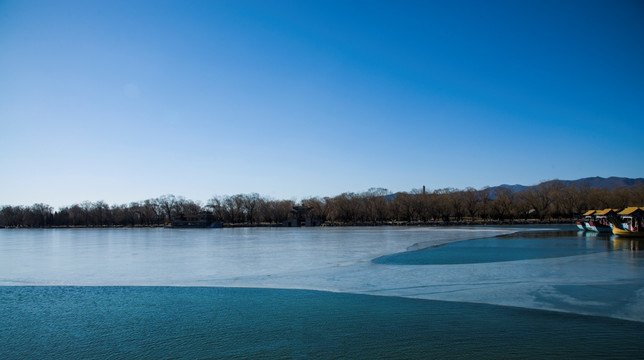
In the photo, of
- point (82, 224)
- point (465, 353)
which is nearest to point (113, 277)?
point (465, 353)

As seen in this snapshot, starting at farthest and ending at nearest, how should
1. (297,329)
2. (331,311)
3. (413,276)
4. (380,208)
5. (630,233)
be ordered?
1. (380,208)
2. (630,233)
3. (413,276)
4. (331,311)
5. (297,329)

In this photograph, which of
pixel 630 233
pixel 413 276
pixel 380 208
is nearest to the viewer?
pixel 413 276

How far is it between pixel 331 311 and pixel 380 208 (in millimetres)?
78700

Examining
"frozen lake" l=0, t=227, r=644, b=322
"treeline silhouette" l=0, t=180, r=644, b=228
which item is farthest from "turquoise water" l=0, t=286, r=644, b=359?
"treeline silhouette" l=0, t=180, r=644, b=228

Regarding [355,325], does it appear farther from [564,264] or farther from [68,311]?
[564,264]

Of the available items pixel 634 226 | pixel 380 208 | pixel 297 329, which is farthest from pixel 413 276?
pixel 380 208

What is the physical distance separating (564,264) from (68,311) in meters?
15.2

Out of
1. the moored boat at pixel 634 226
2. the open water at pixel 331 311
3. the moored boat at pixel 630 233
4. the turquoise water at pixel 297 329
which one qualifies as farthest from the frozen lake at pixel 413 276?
the moored boat at pixel 634 226

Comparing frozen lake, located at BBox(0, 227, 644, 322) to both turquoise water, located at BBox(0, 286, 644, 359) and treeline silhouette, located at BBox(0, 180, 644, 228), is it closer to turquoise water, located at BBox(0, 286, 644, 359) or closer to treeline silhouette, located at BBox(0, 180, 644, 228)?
turquoise water, located at BBox(0, 286, 644, 359)

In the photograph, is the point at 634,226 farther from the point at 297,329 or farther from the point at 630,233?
the point at 297,329

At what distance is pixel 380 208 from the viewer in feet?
283

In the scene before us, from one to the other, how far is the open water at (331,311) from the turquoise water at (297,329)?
0.02m

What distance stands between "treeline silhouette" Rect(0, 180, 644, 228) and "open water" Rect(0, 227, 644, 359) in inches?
2637

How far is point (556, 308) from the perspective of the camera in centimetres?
841
